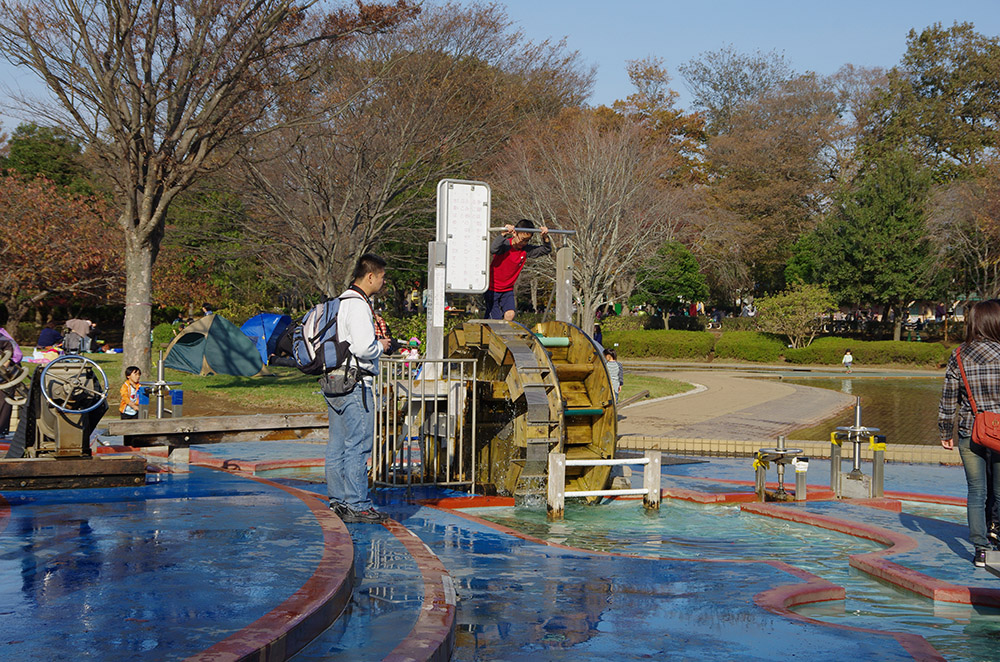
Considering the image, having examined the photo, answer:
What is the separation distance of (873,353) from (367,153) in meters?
27.5

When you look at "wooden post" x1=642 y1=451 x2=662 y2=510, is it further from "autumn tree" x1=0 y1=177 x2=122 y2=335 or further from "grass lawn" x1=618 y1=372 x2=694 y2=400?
"autumn tree" x1=0 y1=177 x2=122 y2=335

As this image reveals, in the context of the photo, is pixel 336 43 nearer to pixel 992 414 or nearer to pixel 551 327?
pixel 551 327

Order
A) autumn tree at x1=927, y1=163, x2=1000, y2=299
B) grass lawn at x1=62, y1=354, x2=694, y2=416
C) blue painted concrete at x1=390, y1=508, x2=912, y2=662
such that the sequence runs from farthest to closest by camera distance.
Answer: autumn tree at x1=927, y1=163, x2=1000, y2=299 → grass lawn at x1=62, y1=354, x2=694, y2=416 → blue painted concrete at x1=390, y1=508, x2=912, y2=662

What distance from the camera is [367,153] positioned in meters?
25.1

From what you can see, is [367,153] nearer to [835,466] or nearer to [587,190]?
[587,190]

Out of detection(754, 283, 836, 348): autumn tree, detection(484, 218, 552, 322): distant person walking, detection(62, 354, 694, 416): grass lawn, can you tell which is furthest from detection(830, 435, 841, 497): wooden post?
detection(754, 283, 836, 348): autumn tree

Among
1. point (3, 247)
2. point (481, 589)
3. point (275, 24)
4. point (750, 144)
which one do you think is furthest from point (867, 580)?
point (750, 144)

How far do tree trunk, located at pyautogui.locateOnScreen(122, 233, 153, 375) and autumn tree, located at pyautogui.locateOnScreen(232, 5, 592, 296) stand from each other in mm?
5854

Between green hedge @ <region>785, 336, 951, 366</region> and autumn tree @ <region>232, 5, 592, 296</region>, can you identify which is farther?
green hedge @ <region>785, 336, 951, 366</region>

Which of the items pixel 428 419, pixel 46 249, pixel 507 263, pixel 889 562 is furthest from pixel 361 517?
pixel 46 249

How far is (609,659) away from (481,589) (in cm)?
150

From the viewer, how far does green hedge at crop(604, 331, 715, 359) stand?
46.2 m

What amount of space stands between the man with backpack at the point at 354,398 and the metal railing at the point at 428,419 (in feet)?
5.81

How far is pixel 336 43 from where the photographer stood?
20.4 metres
